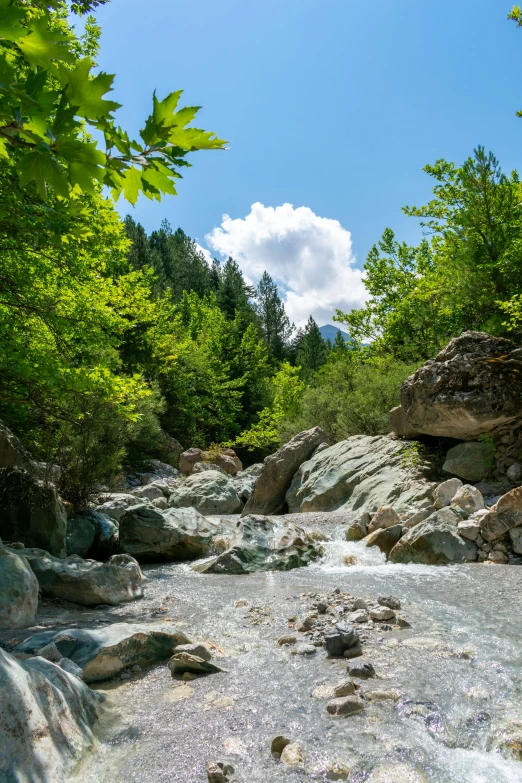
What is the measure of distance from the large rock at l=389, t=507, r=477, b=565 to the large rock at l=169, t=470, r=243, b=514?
349 inches

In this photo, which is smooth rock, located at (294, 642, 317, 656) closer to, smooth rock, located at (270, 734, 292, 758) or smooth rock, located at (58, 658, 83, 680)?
smooth rock, located at (270, 734, 292, 758)

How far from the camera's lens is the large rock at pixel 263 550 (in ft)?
26.7

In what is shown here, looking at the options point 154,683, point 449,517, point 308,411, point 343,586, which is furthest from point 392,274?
point 154,683

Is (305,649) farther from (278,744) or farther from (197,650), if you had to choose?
(278,744)

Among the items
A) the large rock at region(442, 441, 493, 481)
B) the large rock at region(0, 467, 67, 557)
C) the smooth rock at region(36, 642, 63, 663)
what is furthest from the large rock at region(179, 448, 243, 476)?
the smooth rock at region(36, 642, 63, 663)

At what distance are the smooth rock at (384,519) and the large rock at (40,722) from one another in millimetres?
7449

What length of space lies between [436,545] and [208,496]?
32.0 ft

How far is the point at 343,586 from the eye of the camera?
6633 millimetres

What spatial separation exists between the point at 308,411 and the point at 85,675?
810 inches

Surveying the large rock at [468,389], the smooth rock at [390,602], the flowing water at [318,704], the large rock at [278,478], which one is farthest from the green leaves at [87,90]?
the large rock at [278,478]

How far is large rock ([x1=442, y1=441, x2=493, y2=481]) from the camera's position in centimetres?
1056

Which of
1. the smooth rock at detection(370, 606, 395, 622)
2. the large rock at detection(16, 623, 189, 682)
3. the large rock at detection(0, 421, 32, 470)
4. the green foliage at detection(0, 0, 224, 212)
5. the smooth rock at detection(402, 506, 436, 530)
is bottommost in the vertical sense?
the smooth rock at detection(370, 606, 395, 622)

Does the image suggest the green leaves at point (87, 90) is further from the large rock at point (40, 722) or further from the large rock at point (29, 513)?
the large rock at point (29, 513)

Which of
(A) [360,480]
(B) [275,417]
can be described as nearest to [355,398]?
(A) [360,480]
